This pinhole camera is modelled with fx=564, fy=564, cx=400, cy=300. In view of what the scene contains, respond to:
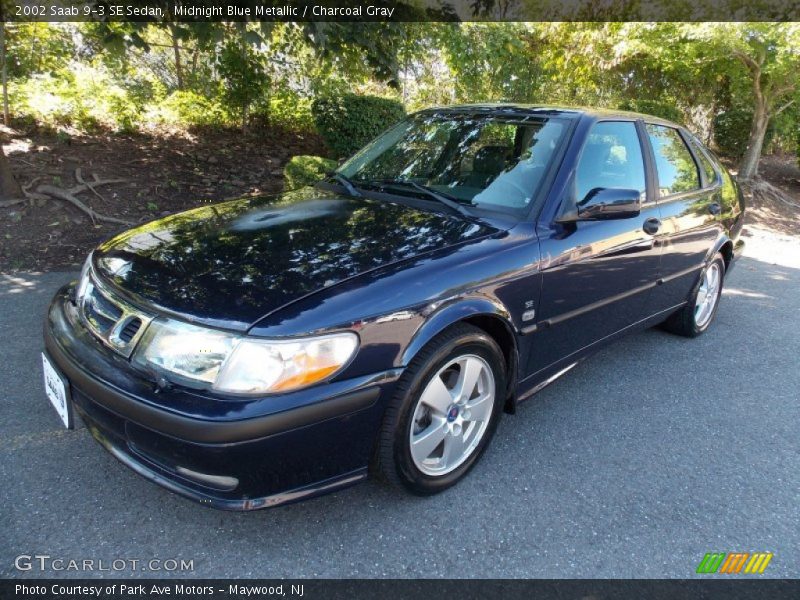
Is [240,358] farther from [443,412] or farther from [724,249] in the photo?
[724,249]

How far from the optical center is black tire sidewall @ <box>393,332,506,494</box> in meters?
2.12

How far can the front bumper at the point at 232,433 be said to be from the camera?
1.78m

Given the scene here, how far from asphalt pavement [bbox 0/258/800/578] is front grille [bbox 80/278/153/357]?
68 cm

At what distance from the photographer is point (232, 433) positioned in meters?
1.76

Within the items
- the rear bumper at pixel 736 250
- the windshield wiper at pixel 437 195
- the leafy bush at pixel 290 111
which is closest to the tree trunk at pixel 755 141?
the rear bumper at pixel 736 250

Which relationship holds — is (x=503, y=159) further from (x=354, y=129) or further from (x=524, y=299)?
(x=354, y=129)

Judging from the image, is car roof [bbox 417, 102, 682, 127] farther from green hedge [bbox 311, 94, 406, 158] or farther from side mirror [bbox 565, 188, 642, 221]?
green hedge [bbox 311, 94, 406, 158]

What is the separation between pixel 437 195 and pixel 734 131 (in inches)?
505

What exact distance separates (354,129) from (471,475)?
256 inches

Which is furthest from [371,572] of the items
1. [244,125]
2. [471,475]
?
[244,125]

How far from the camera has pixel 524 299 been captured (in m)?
2.53

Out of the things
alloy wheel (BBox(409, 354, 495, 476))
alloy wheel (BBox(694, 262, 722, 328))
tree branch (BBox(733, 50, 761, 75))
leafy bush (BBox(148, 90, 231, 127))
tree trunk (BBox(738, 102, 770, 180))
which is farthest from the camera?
tree trunk (BBox(738, 102, 770, 180))

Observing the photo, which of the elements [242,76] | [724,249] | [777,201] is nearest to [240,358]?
[724,249]
